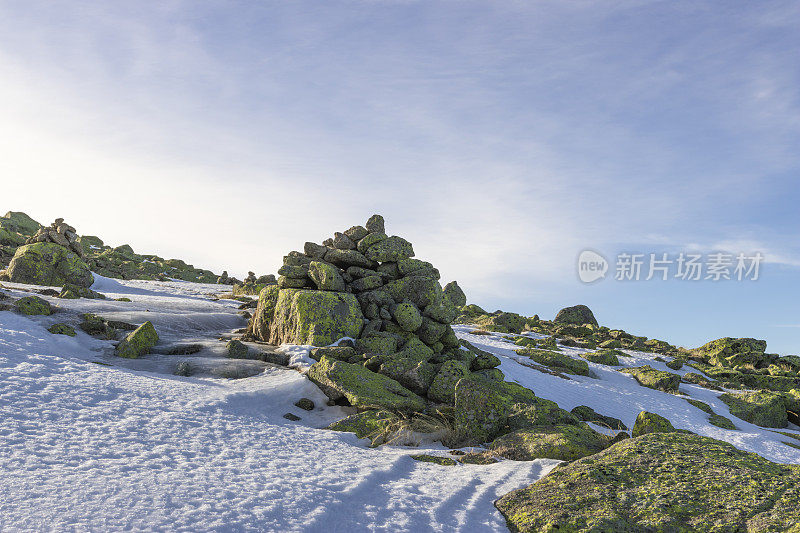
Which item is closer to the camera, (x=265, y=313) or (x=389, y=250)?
(x=389, y=250)

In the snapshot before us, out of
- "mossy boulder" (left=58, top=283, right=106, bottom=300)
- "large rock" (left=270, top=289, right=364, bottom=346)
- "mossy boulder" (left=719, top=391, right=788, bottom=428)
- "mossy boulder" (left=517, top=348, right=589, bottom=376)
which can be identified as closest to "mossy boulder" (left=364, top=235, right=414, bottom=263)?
"large rock" (left=270, top=289, right=364, bottom=346)

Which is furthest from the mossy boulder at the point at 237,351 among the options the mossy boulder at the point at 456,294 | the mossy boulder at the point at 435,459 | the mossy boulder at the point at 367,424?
the mossy boulder at the point at 456,294

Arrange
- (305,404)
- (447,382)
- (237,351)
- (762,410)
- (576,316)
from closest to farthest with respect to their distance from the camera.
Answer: (305,404), (447,382), (237,351), (762,410), (576,316)

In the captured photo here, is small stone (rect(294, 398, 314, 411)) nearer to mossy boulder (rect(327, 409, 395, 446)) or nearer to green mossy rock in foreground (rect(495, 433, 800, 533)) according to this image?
mossy boulder (rect(327, 409, 395, 446))

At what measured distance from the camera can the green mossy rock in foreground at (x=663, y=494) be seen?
4910 mm

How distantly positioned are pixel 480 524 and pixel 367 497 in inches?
60.6

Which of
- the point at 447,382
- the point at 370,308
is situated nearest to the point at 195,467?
the point at 447,382

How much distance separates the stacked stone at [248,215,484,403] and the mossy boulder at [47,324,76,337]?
267 inches

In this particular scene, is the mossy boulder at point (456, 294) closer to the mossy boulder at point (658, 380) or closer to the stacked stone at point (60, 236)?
the mossy boulder at point (658, 380)

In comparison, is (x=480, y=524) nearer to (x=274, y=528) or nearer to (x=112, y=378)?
(x=274, y=528)

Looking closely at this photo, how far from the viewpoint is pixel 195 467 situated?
6.45 m

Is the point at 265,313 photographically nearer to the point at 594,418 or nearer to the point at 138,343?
the point at 138,343

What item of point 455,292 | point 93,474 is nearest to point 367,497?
point 93,474

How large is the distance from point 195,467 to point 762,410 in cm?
2626
